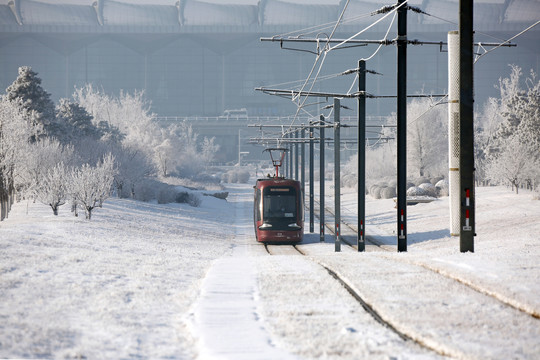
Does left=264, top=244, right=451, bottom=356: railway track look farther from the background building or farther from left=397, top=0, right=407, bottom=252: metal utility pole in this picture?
the background building

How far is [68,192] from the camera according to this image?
100 feet

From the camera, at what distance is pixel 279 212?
1240 inches

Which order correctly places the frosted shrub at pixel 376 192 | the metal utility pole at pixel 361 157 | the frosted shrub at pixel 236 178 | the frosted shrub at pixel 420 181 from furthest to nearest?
the frosted shrub at pixel 236 178 < the frosted shrub at pixel 420 181 < the frosted shrub at pixel 376 192 < the metal utility pole at pixel 361 157

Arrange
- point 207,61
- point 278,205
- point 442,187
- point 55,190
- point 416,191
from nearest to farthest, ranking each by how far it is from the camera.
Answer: point 55,190
point 278,205
point 416,191
point 442,187
point 207,61

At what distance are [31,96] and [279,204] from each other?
19.8 meters

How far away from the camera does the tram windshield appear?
31.5 metres

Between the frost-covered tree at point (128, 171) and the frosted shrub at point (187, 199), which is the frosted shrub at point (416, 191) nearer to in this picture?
the frosted shrub at point (187, 199)

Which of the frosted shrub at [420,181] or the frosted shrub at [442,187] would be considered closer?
the frosted shrub at [442,187]

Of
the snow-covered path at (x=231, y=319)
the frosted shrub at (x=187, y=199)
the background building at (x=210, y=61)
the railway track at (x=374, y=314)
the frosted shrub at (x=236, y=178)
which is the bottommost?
the snow-covered path at (x=231, y=319)

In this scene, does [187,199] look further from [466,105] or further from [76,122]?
[466,105]

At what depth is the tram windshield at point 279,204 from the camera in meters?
31.5

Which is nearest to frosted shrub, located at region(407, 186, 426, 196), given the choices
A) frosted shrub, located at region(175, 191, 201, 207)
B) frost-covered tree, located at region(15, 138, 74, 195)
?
frosted shrub, located at region(175, 191, 201, 207)

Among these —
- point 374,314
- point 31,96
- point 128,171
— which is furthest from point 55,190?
point 374,314

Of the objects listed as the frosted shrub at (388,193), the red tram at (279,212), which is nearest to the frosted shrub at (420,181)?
the frosted shrub at (388,193)
